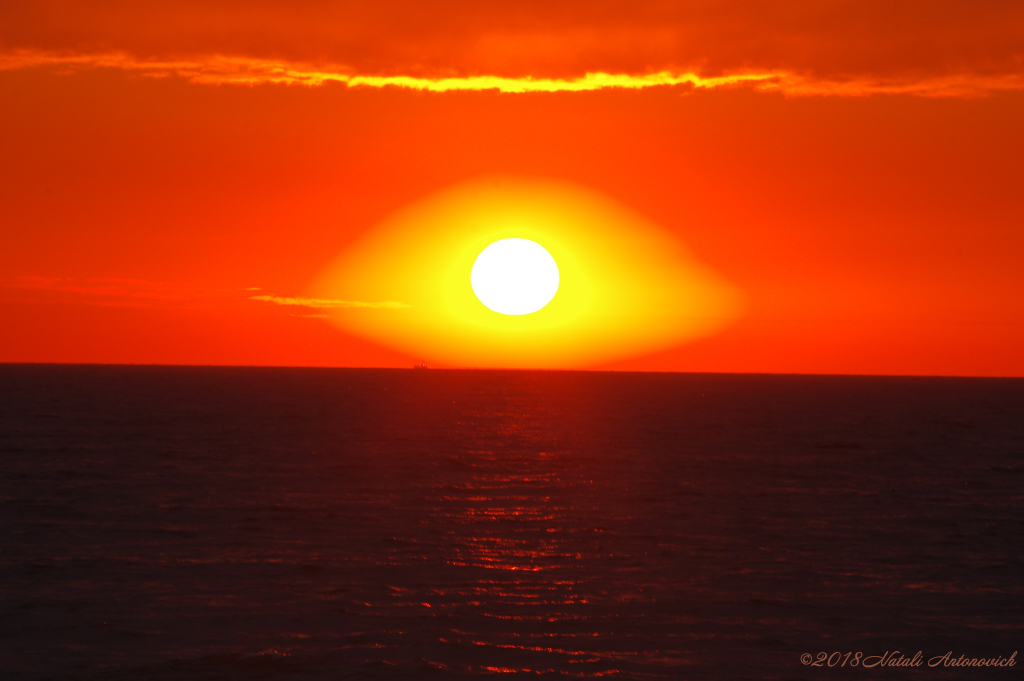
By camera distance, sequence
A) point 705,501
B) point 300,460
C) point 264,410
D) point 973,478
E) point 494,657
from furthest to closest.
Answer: point 264,410 → point 300,460 → point 973,478 → point 705,501 → point 494,657

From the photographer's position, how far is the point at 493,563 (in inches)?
1141

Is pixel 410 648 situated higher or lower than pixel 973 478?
lower

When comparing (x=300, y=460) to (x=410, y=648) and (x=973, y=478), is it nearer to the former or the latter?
(x=410, y=648)

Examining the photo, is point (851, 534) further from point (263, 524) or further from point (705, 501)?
point (263, 524)

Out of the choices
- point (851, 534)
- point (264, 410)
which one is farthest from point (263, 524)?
point (264, 410)

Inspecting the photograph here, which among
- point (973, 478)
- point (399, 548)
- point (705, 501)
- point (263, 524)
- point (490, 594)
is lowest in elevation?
point (490, 594)

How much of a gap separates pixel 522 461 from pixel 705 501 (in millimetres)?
20331

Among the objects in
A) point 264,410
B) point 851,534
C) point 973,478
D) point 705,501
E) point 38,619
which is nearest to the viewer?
point 38,619

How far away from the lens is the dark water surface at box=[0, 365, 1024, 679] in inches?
807

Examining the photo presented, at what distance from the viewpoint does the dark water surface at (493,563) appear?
20.5 m

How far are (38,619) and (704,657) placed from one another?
17.6m

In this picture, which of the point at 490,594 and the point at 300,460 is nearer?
the point at 490,594

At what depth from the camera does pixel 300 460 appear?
58.0 m

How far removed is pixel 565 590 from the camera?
25.6 m
